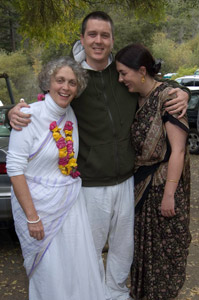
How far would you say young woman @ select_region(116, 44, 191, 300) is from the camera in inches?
112

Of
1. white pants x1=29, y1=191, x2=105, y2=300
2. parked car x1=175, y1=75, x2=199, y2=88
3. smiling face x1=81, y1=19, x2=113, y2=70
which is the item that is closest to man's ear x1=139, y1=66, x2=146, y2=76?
smiling face x1=81, y1=19, x2=113, y2=70

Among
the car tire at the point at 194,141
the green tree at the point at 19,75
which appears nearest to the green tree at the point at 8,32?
the green tree at the point at 19,75

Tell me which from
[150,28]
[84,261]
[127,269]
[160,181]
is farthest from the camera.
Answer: [150,28]

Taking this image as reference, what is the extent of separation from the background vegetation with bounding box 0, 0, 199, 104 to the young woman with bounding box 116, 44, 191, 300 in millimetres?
2291

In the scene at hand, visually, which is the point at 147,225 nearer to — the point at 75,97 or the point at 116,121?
the point at 116,121

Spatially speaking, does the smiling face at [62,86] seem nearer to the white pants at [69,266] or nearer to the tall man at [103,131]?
the tall man at [103,131]

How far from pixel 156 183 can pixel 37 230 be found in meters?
1.01

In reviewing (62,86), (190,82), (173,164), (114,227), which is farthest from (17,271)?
(190,82)

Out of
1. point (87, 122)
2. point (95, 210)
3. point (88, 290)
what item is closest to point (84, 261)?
point (88, 290)

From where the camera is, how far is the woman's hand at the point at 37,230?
2.51m

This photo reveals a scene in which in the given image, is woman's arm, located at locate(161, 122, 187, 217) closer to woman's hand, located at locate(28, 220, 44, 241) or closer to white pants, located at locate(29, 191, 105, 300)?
white pants, located at locate(29, 191, 105, 300)

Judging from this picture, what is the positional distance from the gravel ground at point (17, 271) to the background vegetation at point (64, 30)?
2.41 m

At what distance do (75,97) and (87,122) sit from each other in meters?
0.22

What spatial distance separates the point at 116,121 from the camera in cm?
285
